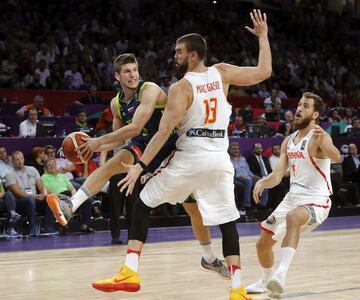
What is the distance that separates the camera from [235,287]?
552 centimetres

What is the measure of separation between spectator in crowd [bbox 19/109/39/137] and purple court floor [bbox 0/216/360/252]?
195 cm

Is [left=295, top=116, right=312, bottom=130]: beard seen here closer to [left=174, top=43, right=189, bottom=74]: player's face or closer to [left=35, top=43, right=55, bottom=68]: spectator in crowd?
[left=174, top=43, right=189, bottom=74]: player's face

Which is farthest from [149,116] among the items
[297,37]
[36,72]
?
[297,37]

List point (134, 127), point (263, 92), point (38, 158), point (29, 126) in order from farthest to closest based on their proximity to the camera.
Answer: point (263, 92) → point (29, 126) → point (38, 158) → point (134, 127)

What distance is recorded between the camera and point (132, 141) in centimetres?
657

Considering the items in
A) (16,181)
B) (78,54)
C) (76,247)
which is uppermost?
(78,54)

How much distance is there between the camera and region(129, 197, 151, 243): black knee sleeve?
556 centimetres

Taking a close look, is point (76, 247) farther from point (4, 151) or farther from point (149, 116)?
point (149, 116)

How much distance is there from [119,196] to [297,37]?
605 inches

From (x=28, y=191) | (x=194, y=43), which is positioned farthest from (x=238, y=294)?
(x=28, y=191)

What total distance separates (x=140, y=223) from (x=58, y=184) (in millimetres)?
6185

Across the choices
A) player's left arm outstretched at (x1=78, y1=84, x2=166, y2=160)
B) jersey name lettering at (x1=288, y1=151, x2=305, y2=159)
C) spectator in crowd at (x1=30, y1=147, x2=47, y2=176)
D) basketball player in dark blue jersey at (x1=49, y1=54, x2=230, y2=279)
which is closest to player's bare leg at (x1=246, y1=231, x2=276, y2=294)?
basketball player in dark blue jersey at (x1=49, y1=54, x2=230, y2=279)

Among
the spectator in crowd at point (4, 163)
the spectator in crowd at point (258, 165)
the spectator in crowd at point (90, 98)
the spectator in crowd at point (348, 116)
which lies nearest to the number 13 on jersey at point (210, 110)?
the spectator in crowd at point (4, 163)

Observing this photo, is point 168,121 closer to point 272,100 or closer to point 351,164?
point 351,164
